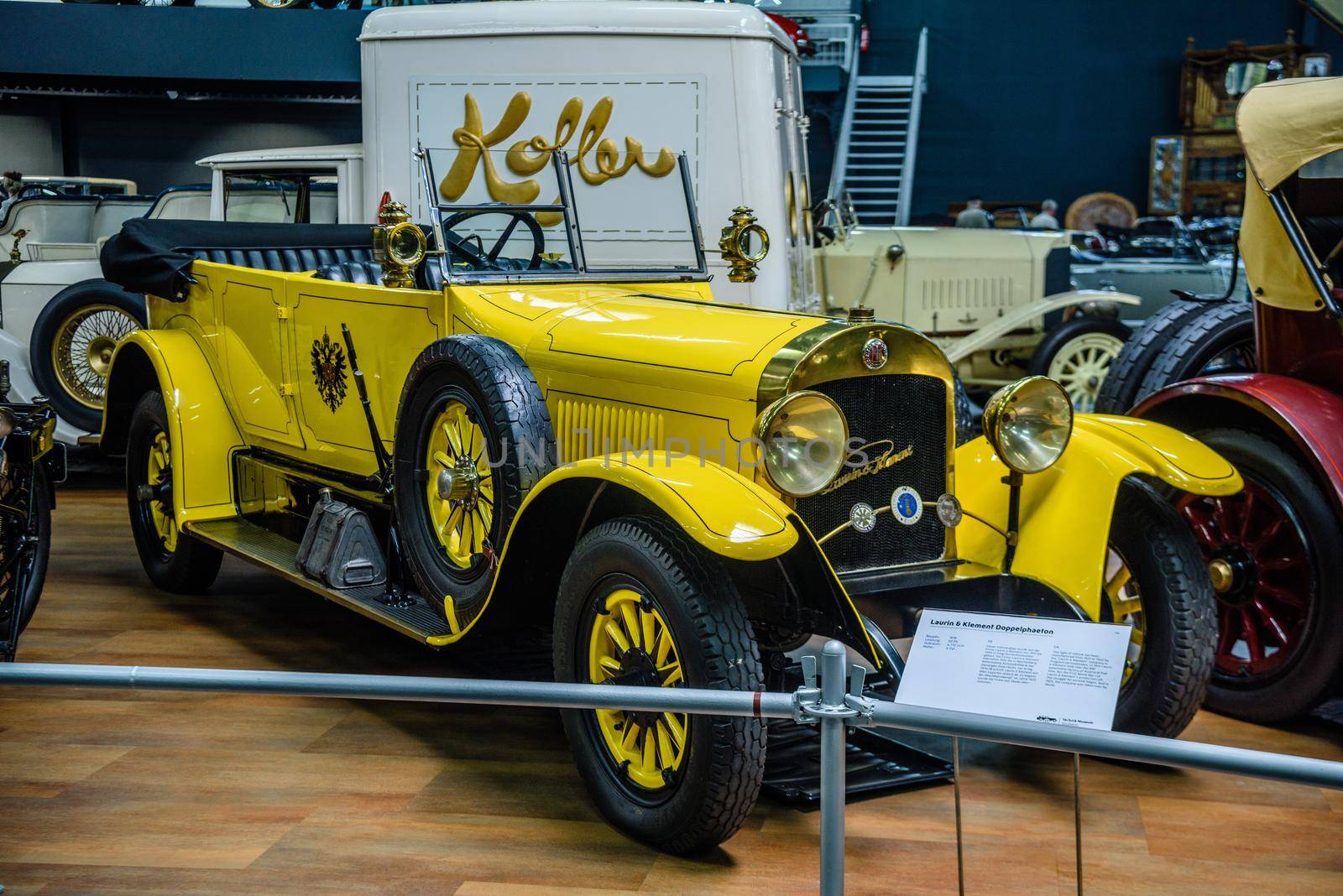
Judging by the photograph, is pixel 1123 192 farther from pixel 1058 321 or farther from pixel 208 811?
pixel 208 811

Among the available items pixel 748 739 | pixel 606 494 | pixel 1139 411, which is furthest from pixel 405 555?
pixel 1139 411

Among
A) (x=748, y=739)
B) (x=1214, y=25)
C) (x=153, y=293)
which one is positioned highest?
(x=1214, y=25)

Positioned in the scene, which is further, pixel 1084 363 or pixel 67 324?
pixel 1084 363

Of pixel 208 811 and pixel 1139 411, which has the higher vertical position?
pixel 1139 411

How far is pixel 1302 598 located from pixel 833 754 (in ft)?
8.18

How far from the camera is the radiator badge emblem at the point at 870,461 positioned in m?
3.23

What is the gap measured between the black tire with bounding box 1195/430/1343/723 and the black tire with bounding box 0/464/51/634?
3.54 metres

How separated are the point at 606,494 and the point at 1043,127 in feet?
50.1

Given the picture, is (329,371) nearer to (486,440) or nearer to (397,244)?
(397,244)

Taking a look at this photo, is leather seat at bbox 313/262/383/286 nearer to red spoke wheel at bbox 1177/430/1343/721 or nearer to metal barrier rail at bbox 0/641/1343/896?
metal barrier rail at bbox 0/641/1343/896

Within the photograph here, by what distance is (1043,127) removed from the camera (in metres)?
17.0

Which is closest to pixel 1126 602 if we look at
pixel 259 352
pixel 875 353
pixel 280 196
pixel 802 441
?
pixel 875 353

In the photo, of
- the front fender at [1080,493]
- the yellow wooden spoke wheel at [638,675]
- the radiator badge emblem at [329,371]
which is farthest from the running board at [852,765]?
the radiator badge emblem at [329,371]

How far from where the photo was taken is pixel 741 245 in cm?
441
